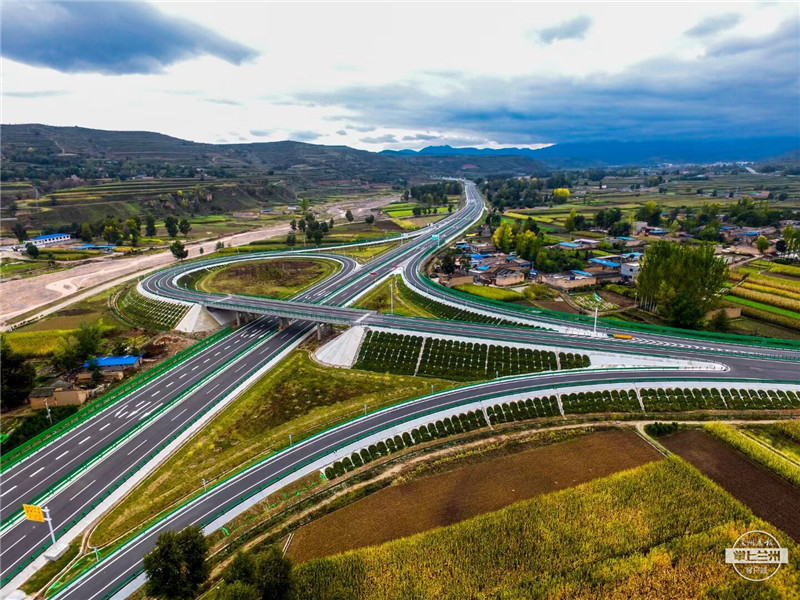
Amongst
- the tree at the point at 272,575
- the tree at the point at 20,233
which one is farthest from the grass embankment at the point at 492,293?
the tree at the point at 20,233

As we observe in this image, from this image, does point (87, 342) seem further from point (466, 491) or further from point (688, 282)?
point (688, 282)

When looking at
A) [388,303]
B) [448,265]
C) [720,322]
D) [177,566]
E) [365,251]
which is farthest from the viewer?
[365,251]

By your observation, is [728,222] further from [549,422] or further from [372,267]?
[549,422]

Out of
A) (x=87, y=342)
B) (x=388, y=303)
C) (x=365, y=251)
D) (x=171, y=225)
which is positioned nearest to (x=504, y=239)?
(x=365, y=251)

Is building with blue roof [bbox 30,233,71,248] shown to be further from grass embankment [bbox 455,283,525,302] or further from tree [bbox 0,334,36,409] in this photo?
grass embankment [bbox 455,283,525,302]

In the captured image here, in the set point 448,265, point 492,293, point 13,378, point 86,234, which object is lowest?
point 13,378

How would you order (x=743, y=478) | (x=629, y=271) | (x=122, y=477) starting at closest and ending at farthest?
(x=743, y=478) < (x=122, y=477) < (x=629, y=271)
